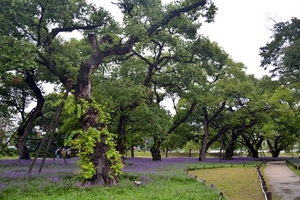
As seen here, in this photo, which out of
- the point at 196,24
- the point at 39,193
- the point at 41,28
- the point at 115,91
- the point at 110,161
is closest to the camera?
the point at 39,193

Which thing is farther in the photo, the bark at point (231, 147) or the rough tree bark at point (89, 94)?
the bark at point (231, 147)

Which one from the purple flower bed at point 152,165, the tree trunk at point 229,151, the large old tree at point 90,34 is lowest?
the purple flower bed at point 152,165

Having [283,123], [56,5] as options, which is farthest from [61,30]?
[283,123]

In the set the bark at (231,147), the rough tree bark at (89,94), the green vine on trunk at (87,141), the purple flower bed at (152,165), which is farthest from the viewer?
the bark at (231,147)

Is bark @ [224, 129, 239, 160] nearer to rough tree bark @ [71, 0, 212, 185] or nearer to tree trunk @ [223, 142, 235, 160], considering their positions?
tree trunk @ [223, 142, 235, 160]

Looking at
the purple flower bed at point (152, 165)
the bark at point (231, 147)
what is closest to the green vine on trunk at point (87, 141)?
the purple flower bed at point (152, 165)

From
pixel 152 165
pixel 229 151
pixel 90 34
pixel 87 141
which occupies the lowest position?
pixel 152 165

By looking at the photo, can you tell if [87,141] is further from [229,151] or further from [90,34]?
[229,151]

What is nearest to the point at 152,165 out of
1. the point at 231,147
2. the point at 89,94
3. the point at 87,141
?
the point at 89,94

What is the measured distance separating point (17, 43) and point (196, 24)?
14411mm

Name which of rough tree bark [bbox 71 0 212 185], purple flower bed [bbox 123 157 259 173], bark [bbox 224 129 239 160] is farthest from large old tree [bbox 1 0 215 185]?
bark [bbox 224 129 239 160]

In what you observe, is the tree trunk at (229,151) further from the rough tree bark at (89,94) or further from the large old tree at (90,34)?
the rough tree bark at (89,94)

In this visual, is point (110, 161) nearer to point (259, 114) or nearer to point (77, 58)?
point (77, 58)

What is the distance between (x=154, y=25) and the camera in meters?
16.8
